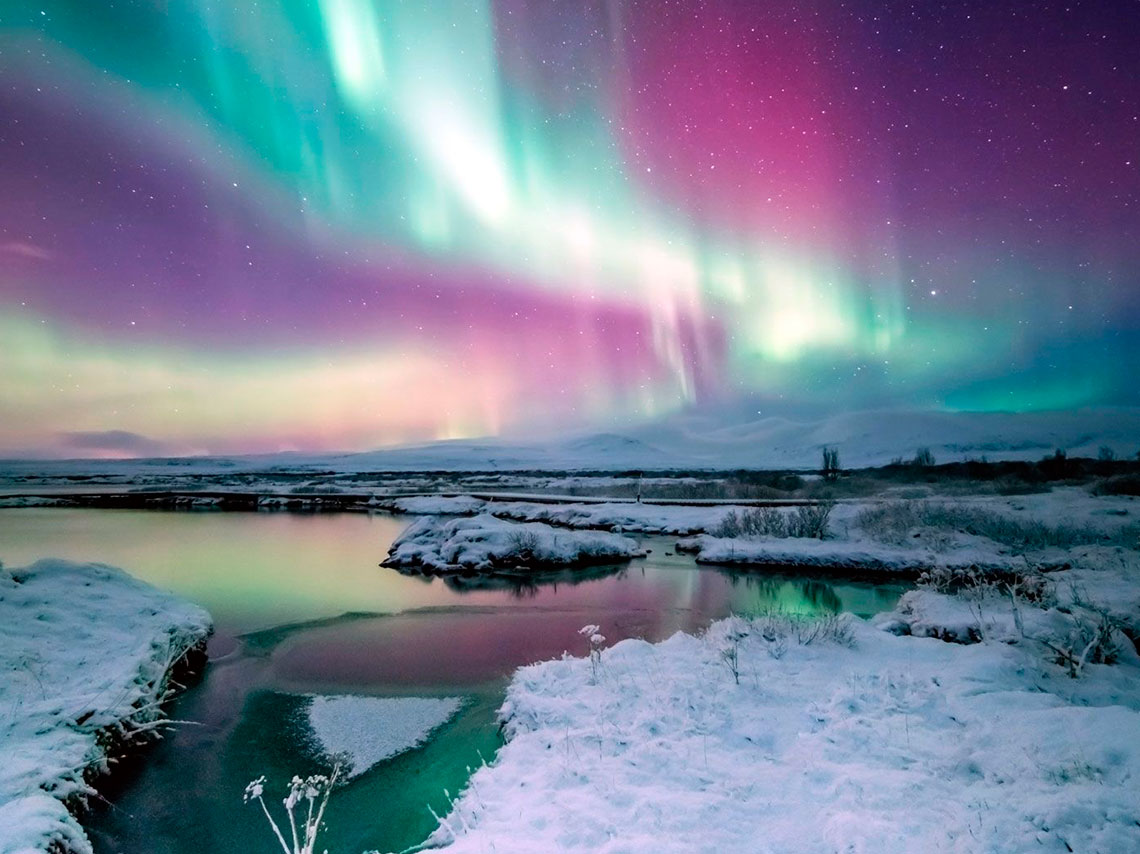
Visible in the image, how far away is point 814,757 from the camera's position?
795 centimetres

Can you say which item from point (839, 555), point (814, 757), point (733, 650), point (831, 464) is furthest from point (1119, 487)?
point (814, 757)

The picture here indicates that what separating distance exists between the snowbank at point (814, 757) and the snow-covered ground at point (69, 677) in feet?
16.8

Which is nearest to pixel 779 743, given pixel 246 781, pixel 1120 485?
pixel 246 781

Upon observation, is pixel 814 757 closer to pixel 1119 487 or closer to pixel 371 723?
pixel 371 723

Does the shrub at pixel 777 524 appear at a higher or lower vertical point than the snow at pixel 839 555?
higher

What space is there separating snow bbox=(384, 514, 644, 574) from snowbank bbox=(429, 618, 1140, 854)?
17602 millimetres

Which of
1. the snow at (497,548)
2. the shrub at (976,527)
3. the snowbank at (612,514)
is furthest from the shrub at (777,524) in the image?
the snow at (497,548)

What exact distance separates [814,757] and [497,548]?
23.8 meters

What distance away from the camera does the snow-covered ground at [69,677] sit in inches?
279

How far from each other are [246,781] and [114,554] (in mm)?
33272

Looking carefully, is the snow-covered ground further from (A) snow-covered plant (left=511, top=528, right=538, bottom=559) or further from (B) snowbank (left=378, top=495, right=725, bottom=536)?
(B) snowbank (left=378, top=495, right=725, bottom=536)

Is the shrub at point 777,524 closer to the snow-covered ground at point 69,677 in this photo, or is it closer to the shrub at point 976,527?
Result: the shrub at point 976,527

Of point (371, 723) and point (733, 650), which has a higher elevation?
point (733, 650)

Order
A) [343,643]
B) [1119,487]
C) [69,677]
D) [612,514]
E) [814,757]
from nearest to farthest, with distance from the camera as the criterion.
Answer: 1. [814,757]
2. [69,677]
3. [343,643]
4. [1119,487]
5. [612,514]
